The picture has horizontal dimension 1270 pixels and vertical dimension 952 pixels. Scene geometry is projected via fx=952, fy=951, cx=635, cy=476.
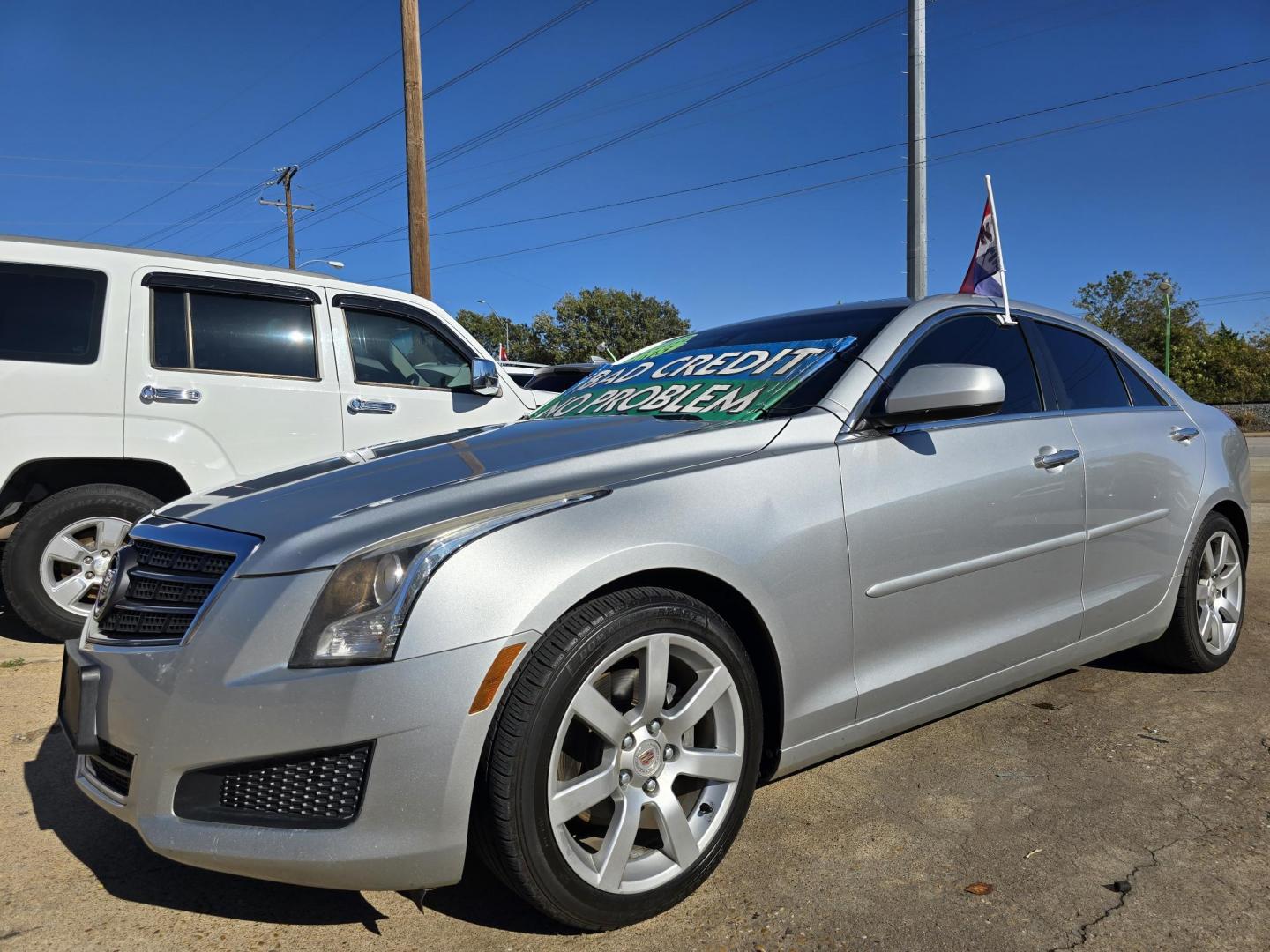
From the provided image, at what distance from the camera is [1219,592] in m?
4.25

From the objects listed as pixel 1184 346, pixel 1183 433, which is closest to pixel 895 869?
pixel 1183 433

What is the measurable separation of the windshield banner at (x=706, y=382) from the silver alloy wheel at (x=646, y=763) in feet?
2.79

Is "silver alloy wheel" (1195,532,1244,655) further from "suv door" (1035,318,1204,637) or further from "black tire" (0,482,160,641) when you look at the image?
"black tire" (0,482,160,641)

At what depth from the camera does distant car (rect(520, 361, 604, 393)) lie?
1065 cm

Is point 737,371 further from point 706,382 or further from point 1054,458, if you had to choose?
point 1054,458

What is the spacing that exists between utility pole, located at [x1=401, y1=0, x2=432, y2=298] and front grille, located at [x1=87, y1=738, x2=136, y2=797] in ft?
34.9

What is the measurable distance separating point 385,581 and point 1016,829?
77.3 inches

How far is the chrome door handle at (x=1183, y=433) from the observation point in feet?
13.0

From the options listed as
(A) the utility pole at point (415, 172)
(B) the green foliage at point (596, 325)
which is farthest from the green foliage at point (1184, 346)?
(A) the utility pole at point (415, 172)

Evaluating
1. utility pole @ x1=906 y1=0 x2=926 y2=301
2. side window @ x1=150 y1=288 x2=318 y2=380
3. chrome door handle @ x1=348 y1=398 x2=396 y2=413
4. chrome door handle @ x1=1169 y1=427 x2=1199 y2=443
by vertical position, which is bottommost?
chrome door handle @ x1=1169 y1=427 x2=1199 y2=443

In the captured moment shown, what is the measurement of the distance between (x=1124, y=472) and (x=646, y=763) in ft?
7.73

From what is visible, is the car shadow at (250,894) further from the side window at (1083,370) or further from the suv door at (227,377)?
the side window at (1083,370)

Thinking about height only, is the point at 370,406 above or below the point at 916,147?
below

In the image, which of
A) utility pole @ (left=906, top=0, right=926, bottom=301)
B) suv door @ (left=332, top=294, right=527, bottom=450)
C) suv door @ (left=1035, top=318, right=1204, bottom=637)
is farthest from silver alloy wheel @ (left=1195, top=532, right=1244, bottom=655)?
utility pole @ (left=906, top=0, right=926, bottom=301)
